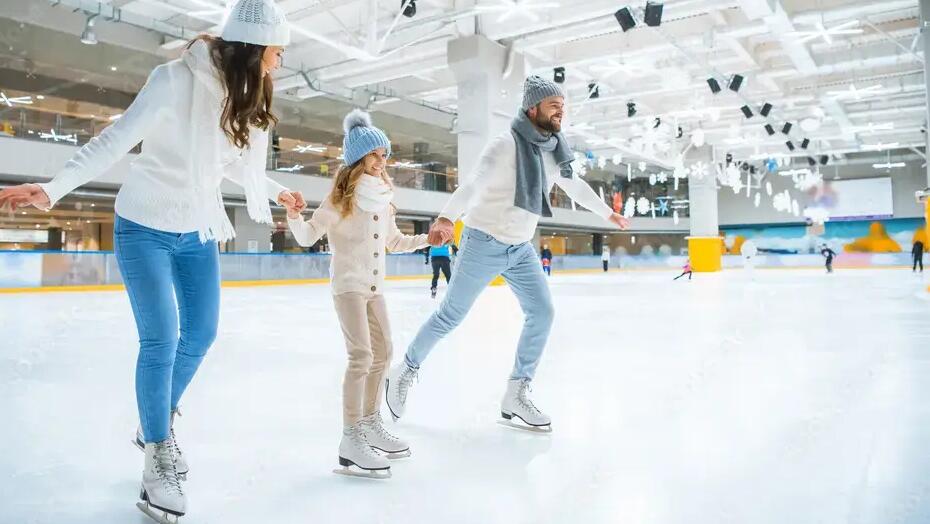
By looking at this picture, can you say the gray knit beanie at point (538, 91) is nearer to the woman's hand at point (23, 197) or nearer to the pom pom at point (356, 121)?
the pom pom at point (356, 121)

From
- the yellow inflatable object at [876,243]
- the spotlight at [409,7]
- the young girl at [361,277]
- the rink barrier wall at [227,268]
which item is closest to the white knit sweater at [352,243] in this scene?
the young girl at [361,277]

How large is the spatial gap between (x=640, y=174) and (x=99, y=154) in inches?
1265

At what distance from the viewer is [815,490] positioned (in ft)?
5.32

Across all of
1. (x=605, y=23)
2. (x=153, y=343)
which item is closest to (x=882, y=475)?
(x=153, y=343)

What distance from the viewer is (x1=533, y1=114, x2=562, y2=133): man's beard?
228 centimetres

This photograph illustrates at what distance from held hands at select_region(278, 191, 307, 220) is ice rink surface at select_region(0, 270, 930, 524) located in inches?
29.0

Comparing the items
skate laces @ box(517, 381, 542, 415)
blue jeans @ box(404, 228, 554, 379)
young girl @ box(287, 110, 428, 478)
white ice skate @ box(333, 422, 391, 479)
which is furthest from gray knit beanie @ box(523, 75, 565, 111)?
white ice skate @ box(333, 422, 391, 479)

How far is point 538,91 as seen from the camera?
226 centimetres

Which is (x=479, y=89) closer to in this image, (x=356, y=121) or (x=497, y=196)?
(x=497, y=196)

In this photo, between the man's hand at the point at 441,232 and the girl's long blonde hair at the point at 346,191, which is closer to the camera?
the girl's long blonde hair at the point at 346,191

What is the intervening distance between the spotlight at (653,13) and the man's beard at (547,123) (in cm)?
809

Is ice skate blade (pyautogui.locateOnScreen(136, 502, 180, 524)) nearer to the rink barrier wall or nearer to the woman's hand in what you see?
the woman's hand

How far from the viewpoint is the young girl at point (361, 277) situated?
5.98 feet

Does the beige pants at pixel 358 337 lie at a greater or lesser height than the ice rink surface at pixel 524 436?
greater
